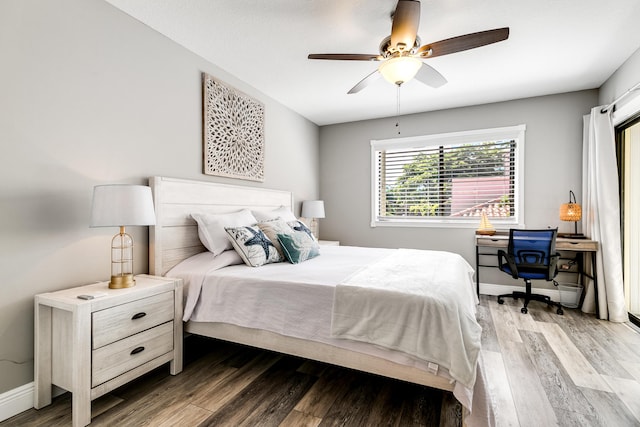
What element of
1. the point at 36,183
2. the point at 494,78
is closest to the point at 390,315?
the point at 36,183

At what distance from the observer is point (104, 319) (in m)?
1.62

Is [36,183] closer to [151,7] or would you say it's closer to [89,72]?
[89,72]

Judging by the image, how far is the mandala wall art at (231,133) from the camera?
2883mm

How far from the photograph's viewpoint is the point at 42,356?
1697 millimetres

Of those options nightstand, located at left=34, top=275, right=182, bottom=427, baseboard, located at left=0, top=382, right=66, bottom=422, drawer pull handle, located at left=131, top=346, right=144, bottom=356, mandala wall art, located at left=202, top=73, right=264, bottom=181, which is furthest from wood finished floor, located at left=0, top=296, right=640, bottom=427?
mandala wall art, located at left=202, top=73, right=264, bottom=181

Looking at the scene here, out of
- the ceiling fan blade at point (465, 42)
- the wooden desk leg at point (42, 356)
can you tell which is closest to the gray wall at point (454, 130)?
the ceiling fan blade at point (465, 42)

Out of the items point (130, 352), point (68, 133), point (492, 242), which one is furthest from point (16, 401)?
point (492, 242)

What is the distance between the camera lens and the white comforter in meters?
1.42

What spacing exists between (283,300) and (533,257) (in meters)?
2.94

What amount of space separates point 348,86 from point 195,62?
1606mm

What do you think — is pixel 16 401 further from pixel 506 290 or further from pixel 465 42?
pixel 506 290

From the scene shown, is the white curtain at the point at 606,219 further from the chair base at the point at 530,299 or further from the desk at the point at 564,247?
the chair base at the point at 530,299

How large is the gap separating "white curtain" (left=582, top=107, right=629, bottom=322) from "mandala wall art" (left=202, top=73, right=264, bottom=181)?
364 centimetres

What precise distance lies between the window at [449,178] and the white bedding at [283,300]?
243cm
